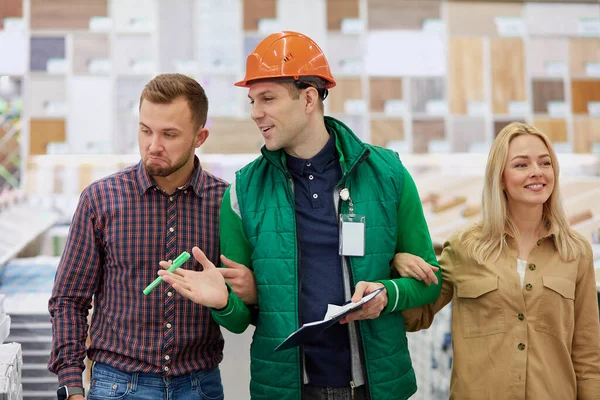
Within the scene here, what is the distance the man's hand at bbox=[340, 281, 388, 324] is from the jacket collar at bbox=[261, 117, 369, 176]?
1.02 ft

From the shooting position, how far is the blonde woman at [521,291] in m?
1.75

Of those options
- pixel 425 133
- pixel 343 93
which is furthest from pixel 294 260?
pixel 425 133

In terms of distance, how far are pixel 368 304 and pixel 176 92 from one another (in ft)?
2.56

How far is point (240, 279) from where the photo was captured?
5.52 feet

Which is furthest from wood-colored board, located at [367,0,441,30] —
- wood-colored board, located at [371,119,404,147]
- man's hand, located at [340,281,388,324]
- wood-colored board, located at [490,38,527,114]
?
man's hand, located at [340,281,388,324]

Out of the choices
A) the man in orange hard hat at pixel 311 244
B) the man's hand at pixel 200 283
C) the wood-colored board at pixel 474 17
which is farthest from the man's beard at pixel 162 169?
the wood-colored board at pixel 474 17

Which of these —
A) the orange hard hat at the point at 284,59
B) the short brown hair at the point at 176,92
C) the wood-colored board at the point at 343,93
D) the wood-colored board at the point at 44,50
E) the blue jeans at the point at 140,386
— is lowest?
the blue jeans at the point at 140,386

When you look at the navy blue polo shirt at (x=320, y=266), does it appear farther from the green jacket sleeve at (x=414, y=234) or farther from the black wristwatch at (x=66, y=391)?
the black wristwatch at (x=66, y=391)

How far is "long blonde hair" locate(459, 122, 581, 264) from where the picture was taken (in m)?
1.83

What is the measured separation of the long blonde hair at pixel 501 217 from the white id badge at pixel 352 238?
41cm

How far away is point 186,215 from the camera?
5.88 ft

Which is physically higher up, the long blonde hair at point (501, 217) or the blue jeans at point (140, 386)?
the long blonde hair at point (501, 217)

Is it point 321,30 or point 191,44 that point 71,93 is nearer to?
point 191,44

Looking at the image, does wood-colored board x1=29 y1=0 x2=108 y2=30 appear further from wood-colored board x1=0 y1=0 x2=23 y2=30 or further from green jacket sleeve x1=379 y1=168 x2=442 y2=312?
green jacket sleeve x1=379 y1=168 x2=442 y2=312
